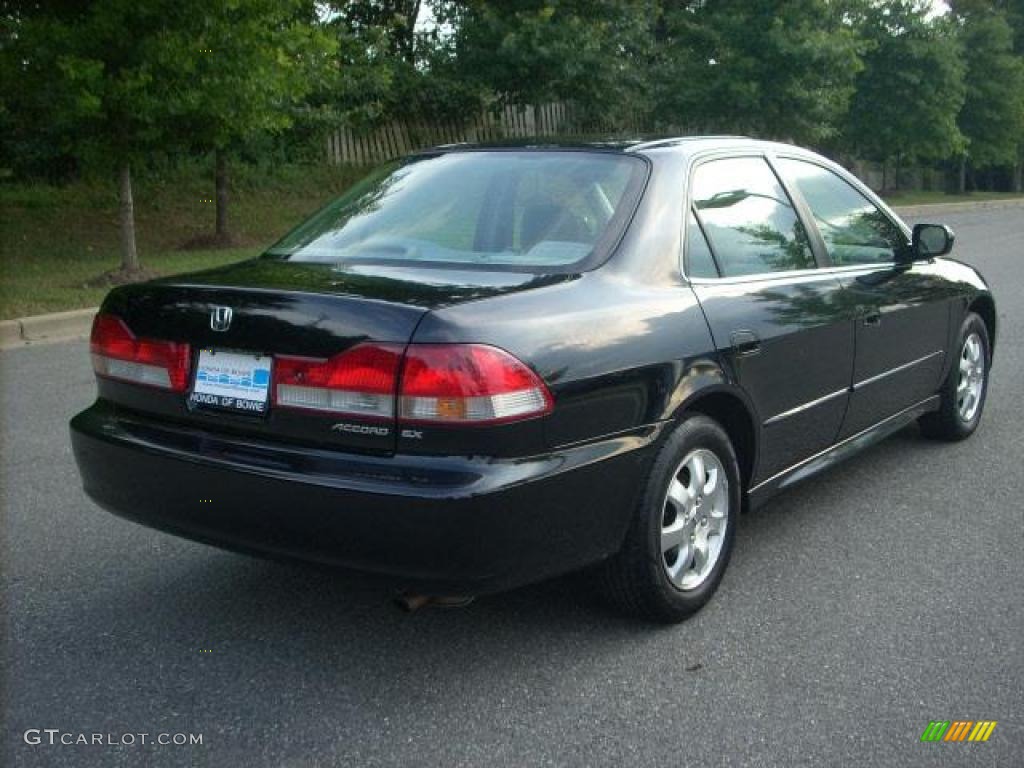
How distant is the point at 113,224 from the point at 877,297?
1491 centimetres

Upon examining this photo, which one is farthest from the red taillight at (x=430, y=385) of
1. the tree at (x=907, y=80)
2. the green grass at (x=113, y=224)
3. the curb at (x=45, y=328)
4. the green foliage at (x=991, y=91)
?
the green foliage at (x=991, y=91)

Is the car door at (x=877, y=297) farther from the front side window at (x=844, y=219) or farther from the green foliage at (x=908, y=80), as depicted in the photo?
the green foliage at (x=908, y=80)

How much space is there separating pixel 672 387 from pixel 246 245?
44.9 feet

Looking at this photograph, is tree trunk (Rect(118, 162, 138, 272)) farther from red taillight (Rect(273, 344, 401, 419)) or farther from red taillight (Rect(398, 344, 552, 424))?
red taillight (Rect(398, 344, 552, 424))

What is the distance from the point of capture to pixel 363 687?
116 inches

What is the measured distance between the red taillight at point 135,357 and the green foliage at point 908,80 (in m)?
29.3

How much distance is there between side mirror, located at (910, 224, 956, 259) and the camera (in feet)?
15.5

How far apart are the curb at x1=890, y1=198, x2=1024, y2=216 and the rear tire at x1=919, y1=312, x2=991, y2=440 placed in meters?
21.6

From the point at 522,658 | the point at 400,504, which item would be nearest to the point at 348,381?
the point at 400,504

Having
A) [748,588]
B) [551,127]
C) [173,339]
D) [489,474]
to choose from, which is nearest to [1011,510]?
[748,588]

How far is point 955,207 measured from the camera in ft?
101

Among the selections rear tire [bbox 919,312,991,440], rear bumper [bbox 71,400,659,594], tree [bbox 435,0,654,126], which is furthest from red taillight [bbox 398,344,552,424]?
tree [bbox 435,0,654,126]

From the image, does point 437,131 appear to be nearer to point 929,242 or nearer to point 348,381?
point 929,242

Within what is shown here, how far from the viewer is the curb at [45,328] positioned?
900cm
